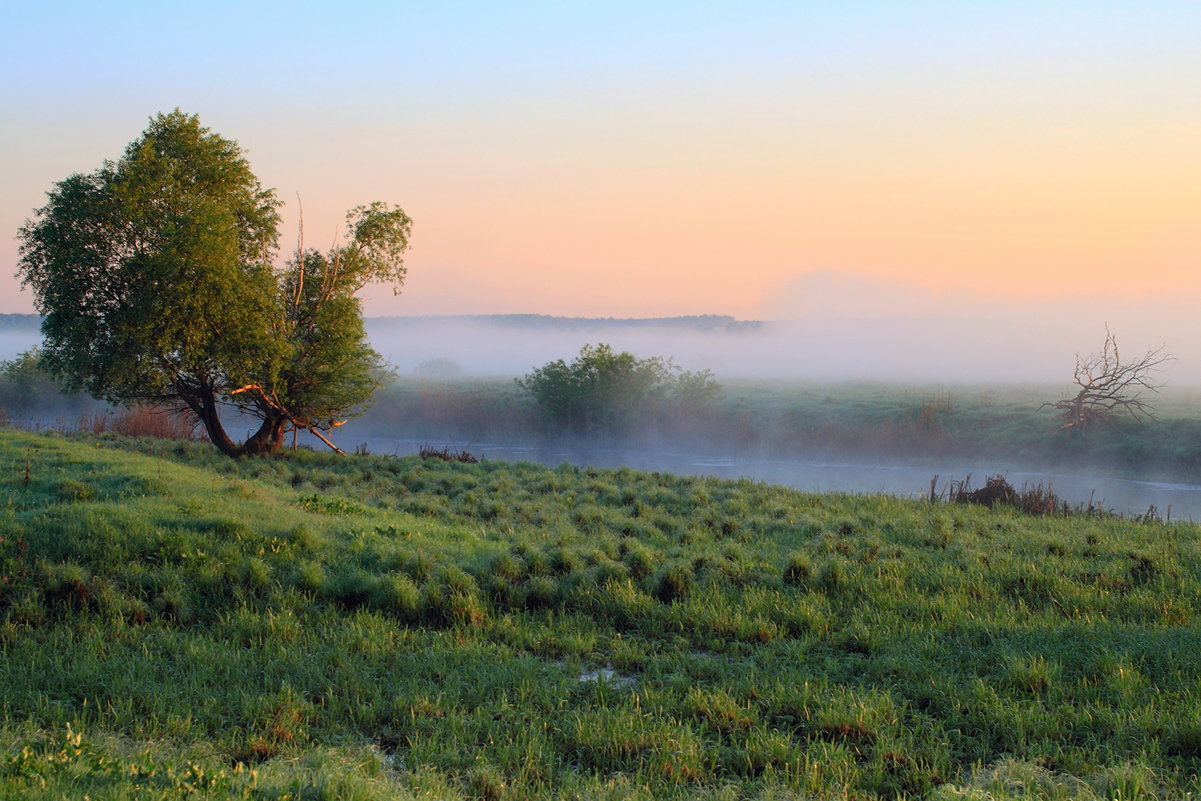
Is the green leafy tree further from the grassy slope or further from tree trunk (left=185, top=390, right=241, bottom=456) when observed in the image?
the grassy slope

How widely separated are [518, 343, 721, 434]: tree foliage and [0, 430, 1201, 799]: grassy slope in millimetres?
32325

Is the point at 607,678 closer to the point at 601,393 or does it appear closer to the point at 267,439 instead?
the point at 267,439

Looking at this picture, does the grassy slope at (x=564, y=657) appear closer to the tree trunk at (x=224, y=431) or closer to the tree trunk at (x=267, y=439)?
the tree trunk at (x=224, y=431)

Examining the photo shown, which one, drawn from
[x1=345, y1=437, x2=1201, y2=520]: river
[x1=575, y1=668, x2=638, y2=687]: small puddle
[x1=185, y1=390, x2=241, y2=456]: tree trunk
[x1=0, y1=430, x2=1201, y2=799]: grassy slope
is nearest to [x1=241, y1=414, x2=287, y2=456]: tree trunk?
[x1=185, y1=390, x2=241, y2=456]: tree trunk

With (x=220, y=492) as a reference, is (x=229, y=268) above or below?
above

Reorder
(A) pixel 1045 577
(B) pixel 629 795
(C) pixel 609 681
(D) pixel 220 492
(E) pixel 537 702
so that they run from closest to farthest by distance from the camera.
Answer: (B) pixel 629 795 < (E) pixel 537 702 < (C) pixel 609 681 < (A) pixel 1045 577 < (D) pixel 220 492

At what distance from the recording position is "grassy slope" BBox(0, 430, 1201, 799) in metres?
5.42

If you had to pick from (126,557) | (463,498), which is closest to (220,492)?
A: (126,557)

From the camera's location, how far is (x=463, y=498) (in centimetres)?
1886

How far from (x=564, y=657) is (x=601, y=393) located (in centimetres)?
3856

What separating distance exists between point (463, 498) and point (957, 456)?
29.3m

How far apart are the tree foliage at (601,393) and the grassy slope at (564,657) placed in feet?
106

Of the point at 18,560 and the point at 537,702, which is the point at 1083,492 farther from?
the point at 18,560

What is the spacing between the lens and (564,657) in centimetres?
816
